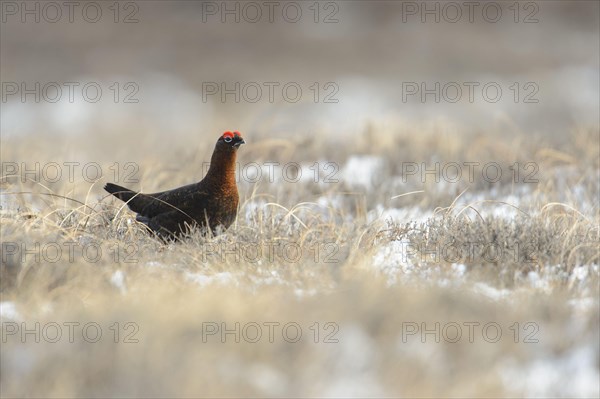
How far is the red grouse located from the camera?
5.01 m

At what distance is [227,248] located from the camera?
4.82 meters

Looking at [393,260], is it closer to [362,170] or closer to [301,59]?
[362,170]

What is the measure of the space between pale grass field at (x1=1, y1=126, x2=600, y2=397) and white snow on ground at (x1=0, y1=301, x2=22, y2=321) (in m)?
0.01

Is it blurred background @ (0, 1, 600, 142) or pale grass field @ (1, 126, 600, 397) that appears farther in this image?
blurred background @ (0, 1, 600, 142)

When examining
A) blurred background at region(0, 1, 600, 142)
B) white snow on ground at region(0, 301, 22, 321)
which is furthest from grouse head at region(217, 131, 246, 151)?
blurred background at region(0, 1, 600, 142)

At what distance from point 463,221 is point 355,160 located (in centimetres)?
344

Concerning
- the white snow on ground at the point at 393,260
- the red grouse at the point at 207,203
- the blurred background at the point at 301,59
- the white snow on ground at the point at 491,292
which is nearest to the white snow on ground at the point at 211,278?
the red grouse at the point at 207,203

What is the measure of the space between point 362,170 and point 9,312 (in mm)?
4891

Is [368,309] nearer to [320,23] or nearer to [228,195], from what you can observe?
[228,195]

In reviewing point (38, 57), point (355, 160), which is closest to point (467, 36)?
point (38, 57)

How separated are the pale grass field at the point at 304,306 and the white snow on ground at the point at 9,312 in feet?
0.04

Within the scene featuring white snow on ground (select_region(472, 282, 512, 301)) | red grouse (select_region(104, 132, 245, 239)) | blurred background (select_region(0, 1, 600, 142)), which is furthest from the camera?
blurred background (select_region(0, 1, 600, 142))

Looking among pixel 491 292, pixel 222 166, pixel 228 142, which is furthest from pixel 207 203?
pixel 491 292

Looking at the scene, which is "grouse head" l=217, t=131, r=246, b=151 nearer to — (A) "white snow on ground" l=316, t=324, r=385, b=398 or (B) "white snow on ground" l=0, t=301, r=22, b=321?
(B) "white snow on ground" l=0, t=301, r=22, b=321
